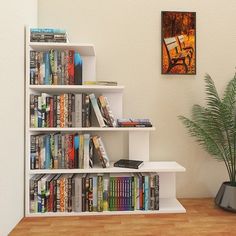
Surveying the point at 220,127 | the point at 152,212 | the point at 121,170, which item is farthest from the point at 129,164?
the point at 220,127

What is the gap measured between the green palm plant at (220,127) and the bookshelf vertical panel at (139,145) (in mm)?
375

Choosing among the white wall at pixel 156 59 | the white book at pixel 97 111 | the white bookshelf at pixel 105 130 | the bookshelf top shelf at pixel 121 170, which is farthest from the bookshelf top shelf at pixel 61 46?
the bookshelf top shelf at pixel 121 170

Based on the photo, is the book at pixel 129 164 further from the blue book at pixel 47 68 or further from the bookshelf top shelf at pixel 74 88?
the blue book at pixel 47 68

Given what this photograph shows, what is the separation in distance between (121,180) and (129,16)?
139 cm

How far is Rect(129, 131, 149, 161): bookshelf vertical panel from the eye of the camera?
79.7 inches

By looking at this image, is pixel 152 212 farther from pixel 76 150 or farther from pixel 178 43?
pixel 178 43

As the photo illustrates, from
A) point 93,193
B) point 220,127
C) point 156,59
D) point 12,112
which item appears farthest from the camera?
point 156,59

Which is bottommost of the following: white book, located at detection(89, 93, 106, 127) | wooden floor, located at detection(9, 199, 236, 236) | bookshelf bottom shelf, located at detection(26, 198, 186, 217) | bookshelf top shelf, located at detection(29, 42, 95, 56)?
wooden floor, located at detection(9, 199, 236, 236)

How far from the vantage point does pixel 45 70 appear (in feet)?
5.85

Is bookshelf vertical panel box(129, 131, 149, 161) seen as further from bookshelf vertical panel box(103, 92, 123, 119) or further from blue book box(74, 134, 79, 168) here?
blue book box(74, 134, 79, 168)

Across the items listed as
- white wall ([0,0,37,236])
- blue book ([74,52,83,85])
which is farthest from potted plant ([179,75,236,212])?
white wall ([0,0,37,236])

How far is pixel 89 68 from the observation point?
2.07 metres

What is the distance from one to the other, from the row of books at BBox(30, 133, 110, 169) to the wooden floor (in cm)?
37

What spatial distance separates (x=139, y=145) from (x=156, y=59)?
770 mm
